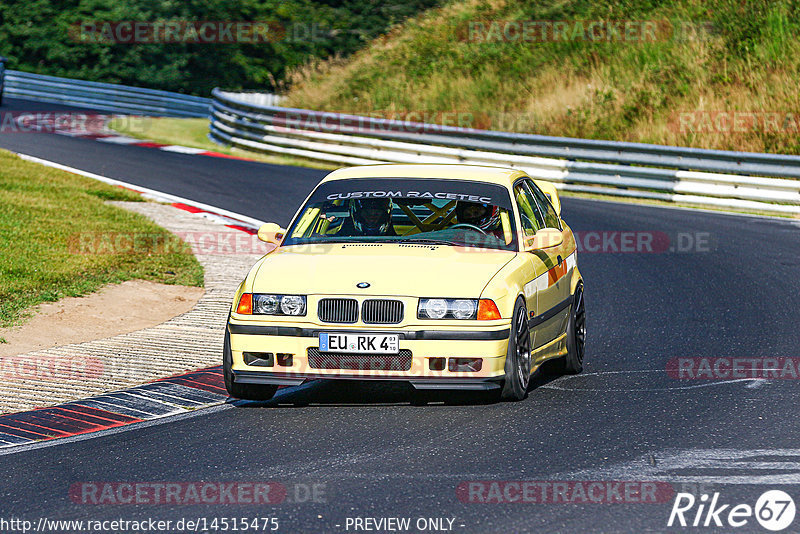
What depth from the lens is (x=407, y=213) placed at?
916 centimetres

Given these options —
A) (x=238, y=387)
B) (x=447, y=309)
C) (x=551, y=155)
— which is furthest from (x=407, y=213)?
(x=551, y=155)

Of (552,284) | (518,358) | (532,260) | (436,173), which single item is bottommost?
(518,358)

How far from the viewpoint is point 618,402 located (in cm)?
827

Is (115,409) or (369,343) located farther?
(115,409)

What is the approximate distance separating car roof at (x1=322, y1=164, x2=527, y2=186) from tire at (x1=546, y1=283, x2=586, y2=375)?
1.16 metres

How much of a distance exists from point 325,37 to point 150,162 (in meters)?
27.9

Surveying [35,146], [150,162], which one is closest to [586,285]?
[150,162]

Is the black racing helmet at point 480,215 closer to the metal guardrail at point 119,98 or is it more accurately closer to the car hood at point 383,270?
the car hood at point 383,270

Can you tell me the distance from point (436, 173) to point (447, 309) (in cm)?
184

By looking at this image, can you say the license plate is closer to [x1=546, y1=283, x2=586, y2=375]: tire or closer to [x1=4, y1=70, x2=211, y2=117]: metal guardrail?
[x1=546, y1=283, x2=586, y2=375]: tire

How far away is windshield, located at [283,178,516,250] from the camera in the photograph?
351 inches

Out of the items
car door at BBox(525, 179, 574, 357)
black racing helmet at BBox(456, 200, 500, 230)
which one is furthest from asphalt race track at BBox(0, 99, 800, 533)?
black racing helmet at BBox(456, 200, 500, 230)

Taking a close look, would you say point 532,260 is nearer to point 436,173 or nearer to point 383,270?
point 436,173

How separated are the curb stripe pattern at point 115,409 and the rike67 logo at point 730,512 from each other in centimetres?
372
